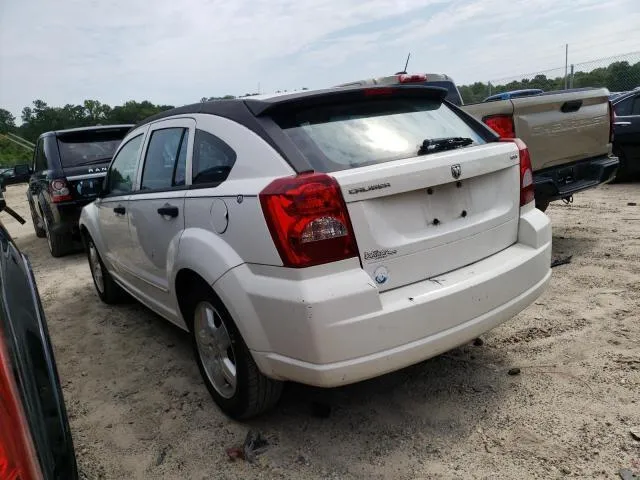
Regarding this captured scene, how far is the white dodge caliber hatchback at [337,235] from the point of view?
2.23 metres

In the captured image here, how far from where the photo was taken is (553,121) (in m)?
5.02

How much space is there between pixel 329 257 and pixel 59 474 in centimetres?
124

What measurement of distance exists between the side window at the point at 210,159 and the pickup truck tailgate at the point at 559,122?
9.52 feet

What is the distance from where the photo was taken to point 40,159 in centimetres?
806

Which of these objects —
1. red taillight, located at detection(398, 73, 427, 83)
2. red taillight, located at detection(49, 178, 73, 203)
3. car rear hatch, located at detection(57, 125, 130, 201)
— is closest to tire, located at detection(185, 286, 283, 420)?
red taillight, located at detection(398, 73, 427, 83)

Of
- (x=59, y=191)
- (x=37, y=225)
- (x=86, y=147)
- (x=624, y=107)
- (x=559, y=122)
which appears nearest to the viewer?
(x=559, y=122)

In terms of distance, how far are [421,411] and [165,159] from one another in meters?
2.20

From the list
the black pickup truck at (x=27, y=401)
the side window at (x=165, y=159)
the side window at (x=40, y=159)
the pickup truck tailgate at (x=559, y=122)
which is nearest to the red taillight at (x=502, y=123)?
the pickup truck tailgate at (x=559, y=122)

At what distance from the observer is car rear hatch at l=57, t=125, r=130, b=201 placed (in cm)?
729

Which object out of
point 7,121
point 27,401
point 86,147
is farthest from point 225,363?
point 7,121

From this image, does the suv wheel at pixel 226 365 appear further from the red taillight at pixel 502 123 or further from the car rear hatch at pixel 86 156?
the car rear hatch at pixel 86 156

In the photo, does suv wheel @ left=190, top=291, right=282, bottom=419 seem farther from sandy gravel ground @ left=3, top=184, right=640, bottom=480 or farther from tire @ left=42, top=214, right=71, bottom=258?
tire @ left=42, top=214, right=71, bottom=258

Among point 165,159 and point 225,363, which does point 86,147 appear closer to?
point 165,159

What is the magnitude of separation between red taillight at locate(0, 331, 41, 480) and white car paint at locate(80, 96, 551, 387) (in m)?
1.15
